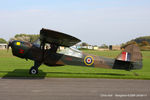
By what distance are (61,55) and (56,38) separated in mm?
1617

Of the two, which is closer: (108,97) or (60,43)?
(108,97)

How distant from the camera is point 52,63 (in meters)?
11.4

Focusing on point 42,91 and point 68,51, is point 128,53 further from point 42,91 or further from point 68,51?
point 42,91

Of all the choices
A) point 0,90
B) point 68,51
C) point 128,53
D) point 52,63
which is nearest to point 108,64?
point 128,53

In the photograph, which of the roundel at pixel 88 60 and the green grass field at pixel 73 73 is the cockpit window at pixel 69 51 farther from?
the green grass field at pixel 73 73

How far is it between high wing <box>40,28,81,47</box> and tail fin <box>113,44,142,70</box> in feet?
10.8

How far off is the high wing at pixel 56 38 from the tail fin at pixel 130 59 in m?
3.29

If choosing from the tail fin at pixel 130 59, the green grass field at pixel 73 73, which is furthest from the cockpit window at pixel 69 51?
the tail fin at pixel 130 59

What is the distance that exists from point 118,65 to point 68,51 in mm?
3394

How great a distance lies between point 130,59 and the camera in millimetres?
11492

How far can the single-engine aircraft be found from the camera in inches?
424

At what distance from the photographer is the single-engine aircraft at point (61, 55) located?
1078 cm

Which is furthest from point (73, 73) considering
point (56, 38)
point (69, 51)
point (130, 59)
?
point (130, 59)

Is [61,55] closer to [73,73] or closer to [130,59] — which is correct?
[73,73]
